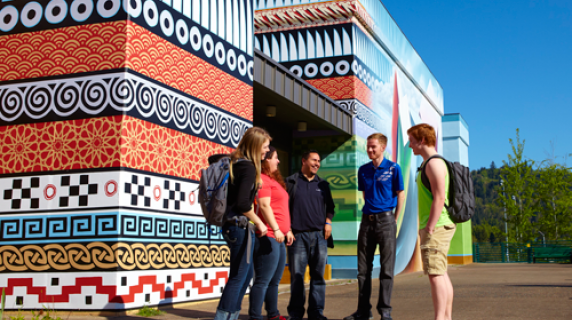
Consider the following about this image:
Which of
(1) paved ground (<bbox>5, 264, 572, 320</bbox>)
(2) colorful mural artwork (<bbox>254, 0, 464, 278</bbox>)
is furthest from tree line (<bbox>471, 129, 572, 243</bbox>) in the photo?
(1) paved ground (<bbox>5, 264, 572, 320</bbox>)

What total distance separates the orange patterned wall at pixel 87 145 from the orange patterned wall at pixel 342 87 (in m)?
8.86

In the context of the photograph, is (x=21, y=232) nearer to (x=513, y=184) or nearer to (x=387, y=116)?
(x=387, y=116)

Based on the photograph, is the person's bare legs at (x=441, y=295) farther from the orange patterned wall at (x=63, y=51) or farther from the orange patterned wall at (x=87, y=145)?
the orange patterned wall at (x=63, y=51)

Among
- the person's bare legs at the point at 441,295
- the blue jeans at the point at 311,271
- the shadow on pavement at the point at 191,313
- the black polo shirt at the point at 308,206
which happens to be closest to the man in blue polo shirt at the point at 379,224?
the blue jeans at the point at 311,271

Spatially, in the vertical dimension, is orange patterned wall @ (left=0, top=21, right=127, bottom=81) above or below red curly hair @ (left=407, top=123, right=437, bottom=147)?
above

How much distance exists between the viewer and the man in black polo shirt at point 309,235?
596cm

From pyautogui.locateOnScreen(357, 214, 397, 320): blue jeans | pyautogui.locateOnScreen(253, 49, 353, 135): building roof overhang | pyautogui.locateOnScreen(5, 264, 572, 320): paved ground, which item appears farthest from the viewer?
pyautogui.locateOnScreen(253, 49, 353, 135): building roof overhang

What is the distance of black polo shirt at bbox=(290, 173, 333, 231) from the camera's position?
6125mm

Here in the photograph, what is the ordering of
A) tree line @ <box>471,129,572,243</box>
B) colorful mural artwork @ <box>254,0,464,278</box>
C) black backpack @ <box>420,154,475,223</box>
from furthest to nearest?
tree line @ <box>471,129,572,243</box>
colorful mural artwork @ <box>254,0,464,278</box>
black backpack @ <box>420,154,475,223</box>

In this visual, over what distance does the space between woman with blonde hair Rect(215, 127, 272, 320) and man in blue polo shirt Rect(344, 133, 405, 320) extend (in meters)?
1.72

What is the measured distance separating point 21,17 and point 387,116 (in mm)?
12679

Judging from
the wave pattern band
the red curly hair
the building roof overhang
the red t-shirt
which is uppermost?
the building roof overhang

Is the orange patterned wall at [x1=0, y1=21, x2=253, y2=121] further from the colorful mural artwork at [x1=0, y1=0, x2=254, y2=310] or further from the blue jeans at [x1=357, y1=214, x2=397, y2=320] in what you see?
the blue jeans at [x1=357, y1=214, x2=397, y2=320]

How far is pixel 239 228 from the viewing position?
14.8 ft
